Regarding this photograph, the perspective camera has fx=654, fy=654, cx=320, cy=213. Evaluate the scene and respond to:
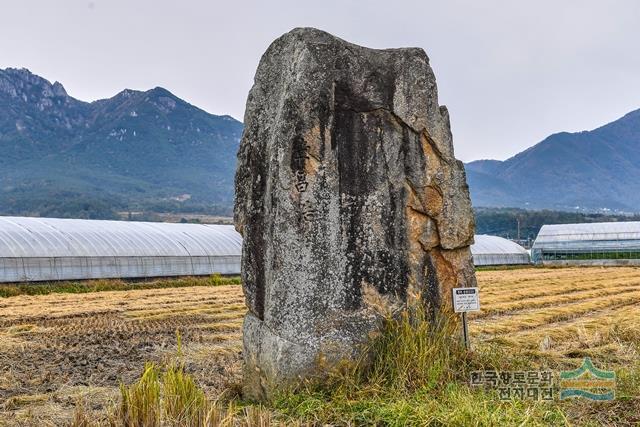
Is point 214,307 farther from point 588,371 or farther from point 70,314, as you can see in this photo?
point 588,371

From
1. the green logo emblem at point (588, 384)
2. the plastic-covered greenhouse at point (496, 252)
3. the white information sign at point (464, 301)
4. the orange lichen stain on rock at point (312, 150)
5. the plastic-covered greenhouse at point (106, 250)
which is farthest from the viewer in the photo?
the plastic-covered greenhouse at point (496, 252)

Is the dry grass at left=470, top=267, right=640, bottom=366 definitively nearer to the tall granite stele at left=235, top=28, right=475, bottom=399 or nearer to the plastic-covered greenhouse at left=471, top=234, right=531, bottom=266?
the tall granite stele at left=235, top=28, right=475, bottom=399

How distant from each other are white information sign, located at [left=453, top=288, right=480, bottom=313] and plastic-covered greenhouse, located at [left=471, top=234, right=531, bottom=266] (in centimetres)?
4462

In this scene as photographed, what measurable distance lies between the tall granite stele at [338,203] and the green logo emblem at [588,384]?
5.04 ft

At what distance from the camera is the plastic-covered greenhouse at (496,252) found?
5203 cm

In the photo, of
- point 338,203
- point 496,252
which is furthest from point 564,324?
point 496,252

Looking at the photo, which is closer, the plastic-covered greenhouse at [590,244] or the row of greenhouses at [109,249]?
the row of greenhouses at [109,249]

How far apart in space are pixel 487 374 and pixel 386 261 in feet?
5.12

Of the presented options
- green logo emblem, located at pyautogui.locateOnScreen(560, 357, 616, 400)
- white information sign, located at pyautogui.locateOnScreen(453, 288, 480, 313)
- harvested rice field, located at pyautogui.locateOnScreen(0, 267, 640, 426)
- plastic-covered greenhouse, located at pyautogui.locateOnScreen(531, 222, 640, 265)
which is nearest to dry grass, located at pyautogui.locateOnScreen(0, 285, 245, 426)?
harvested rice field, located at pyautogui.locateOnScreen(0, 267, 640, 426)

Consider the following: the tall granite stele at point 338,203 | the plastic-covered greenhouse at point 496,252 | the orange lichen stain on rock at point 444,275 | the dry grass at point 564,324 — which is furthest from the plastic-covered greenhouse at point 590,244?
the tall granite stele at point 338,203

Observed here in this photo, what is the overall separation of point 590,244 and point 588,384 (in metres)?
53.6

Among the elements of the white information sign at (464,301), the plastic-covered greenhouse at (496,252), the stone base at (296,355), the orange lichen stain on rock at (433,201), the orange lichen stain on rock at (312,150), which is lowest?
the plastic-covered greenhouse at (496,252)

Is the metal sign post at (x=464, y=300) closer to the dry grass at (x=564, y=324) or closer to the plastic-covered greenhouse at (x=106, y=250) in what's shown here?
the dry grass at (x=564, y=324)

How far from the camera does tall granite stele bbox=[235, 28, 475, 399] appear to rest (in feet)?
21.9
